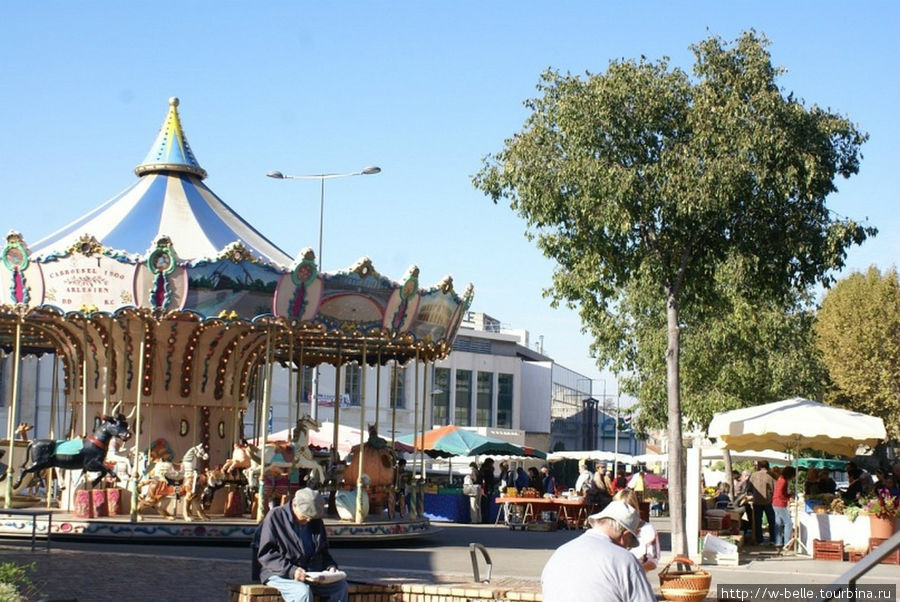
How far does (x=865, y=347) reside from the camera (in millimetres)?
44688

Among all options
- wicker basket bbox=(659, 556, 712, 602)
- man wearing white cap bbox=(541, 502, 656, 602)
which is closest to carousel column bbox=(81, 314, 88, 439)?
wicker basket bbox=(659, 556, 712, 602)

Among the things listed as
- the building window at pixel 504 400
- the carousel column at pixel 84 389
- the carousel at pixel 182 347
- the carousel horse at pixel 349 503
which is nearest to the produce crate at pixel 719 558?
the carousel at pixel 182 347

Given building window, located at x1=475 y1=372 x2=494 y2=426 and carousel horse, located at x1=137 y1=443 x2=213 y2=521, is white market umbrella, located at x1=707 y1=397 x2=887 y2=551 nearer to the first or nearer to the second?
carousel horse, located at x1=137 y1=443 x2=213 y2=521

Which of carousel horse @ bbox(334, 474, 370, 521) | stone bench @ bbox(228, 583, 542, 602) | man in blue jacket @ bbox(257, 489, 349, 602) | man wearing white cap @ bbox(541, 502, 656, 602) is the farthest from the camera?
carousel horse @ bbox(334, 474, 370, 521)

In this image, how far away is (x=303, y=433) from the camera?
74.8 feet

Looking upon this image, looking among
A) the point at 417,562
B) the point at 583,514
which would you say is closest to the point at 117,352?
the point at 417,562

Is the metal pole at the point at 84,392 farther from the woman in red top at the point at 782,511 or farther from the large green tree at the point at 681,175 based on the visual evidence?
the woman in red top at the point at 782,511

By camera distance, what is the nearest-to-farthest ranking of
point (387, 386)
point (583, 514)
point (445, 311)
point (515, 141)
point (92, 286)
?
1. point (92, 286)
2. point (515, 141)
3. point (445, 311)
4. point (583, 514)
5. point (387, 386)

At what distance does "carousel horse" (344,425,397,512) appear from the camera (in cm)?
2306

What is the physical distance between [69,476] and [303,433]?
4.25m

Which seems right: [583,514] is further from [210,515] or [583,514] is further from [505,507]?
[210,515]

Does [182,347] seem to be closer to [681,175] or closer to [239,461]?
[239,461]

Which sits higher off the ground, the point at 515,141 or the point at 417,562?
the point at 515,141

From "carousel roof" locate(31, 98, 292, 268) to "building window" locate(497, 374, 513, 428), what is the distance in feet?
164
